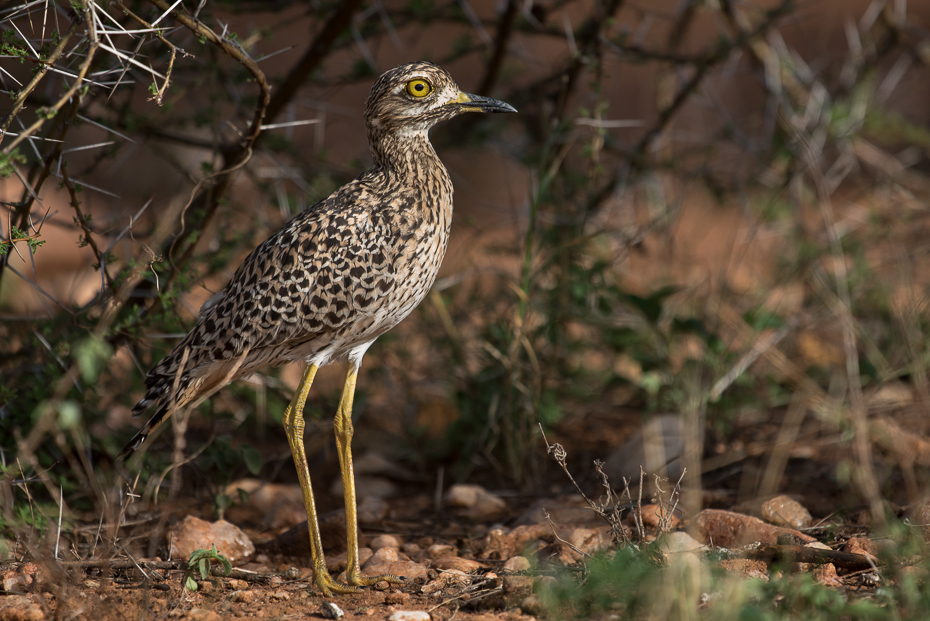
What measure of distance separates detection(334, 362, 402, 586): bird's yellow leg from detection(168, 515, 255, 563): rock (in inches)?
20.1

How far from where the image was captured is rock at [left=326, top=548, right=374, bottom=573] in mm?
3426

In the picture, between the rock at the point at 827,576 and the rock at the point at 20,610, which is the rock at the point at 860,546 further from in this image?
the rock at the point at 20,610

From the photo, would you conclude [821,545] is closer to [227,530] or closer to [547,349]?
[547,349]

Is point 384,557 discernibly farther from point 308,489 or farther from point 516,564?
point 516,564

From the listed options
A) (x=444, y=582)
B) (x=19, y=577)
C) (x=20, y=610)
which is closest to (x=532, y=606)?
(x=444, y=582)

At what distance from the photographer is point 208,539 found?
11.2ft

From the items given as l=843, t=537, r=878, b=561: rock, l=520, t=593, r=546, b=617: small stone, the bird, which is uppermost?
the bird

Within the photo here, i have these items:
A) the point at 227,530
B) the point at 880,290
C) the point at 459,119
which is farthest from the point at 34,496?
the point at 880,290

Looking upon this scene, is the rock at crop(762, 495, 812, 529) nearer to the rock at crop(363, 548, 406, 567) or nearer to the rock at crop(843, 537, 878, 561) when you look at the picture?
the rock at crop(843, 537, 878, 561)

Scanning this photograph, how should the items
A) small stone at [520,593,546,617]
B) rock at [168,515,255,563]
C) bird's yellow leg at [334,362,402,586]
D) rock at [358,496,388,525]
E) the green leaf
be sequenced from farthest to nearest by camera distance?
rock at [358,496,388,525], the green leaf, rock at [168,515,255,563], bird's yellow leg at [334,362,402,586], small stone at [520,593,546,617]

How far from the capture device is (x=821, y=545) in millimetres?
2965

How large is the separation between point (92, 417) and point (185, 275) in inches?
39.4

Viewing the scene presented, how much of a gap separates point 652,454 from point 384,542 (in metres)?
1.32

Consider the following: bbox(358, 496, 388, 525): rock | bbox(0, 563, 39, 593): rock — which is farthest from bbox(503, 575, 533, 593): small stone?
bbox(0, 563, 39, 593): rock
